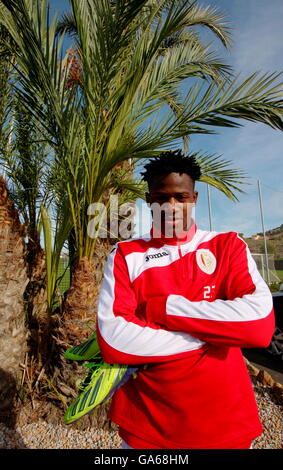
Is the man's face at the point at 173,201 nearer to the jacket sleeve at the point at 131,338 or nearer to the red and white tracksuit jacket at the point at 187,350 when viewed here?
the red and white tracksuit jacket at the point at 187,350

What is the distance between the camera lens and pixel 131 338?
3.34ft

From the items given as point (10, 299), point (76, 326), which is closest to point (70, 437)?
point (76, 326)

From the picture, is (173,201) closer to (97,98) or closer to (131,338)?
(131,338)

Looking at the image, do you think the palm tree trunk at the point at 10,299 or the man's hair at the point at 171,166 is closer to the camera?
the man's hair at the point at 171,166

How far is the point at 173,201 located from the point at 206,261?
0.27 meters

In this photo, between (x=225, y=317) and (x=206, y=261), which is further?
(x=206, y=261)

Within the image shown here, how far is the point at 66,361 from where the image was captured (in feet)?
9.70

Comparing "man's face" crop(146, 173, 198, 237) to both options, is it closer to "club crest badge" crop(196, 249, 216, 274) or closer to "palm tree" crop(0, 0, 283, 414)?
"club crest badge" crop(196, 249, 216, 274)

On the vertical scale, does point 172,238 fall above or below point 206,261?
above

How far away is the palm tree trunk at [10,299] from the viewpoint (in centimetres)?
303

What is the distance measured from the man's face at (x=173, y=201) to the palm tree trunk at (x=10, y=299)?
2310 mm

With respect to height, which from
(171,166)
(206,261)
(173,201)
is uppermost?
(171,166)

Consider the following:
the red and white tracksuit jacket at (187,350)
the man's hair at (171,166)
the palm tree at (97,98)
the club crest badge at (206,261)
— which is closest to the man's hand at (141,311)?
the red and white tracksuit jacket at (187,350)
